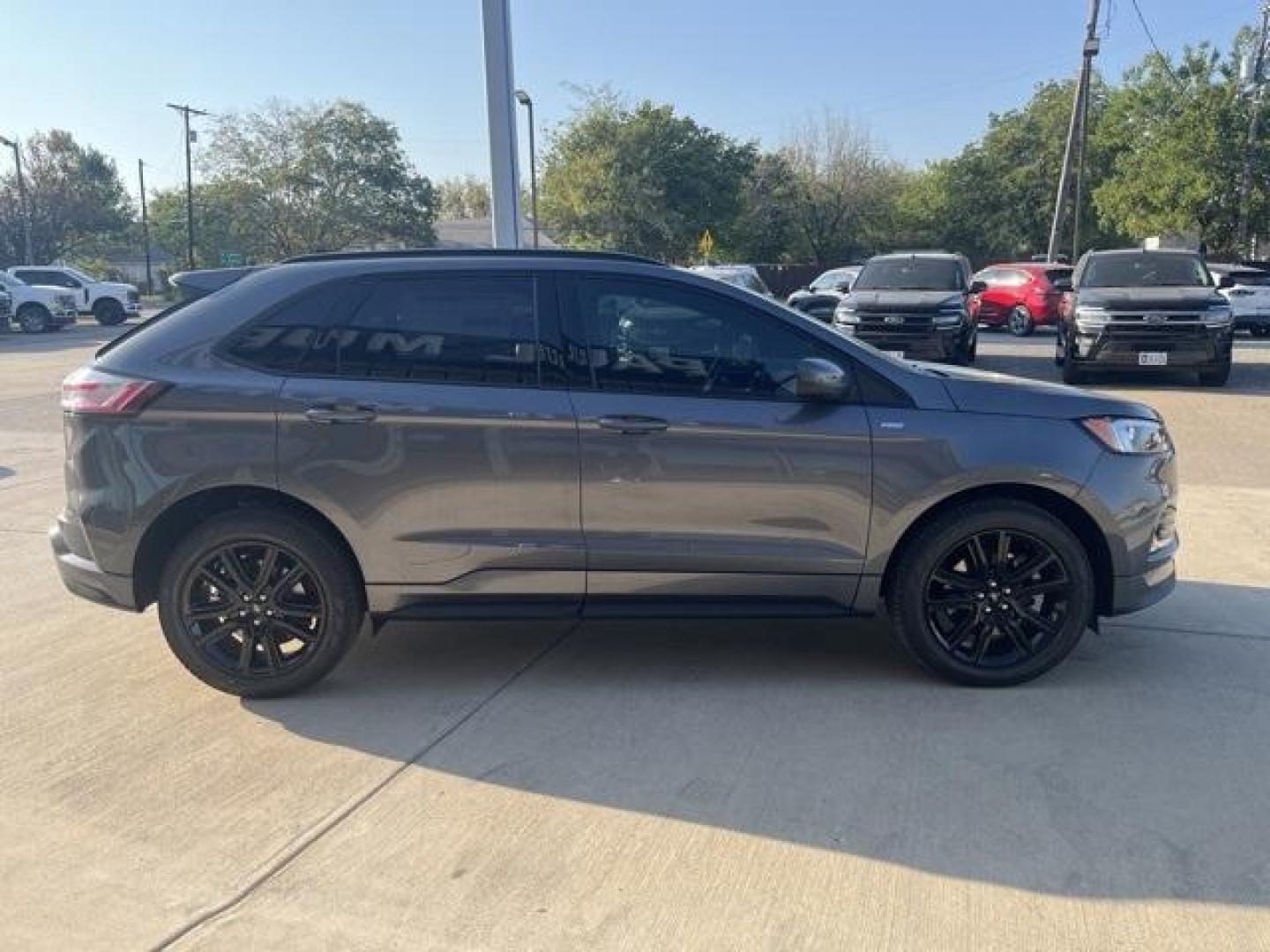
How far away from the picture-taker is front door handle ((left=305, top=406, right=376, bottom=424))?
4156 millimetres

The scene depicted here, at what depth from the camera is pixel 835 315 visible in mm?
15828

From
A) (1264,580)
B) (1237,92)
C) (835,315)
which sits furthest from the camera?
(1237,92)

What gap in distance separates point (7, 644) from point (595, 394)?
3147 mm

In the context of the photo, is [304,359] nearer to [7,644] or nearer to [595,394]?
[595,394]

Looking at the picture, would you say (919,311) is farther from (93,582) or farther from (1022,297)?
(93,582)

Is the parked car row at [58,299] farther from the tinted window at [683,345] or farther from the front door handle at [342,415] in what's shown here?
the tinted window at [683,345]

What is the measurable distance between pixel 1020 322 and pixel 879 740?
21.8 meters

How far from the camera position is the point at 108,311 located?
3488cm

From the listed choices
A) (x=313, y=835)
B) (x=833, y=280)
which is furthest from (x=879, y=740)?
(x=833, y=280)

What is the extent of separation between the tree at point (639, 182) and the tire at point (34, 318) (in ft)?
65.3

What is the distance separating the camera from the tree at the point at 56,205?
59.2m

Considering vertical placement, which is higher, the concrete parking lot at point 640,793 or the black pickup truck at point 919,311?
the black pickup truck at point 919,311

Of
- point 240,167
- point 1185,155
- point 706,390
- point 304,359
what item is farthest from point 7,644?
point 240,167

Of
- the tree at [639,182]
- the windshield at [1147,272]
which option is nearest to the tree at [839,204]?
the tree at [639,182]
